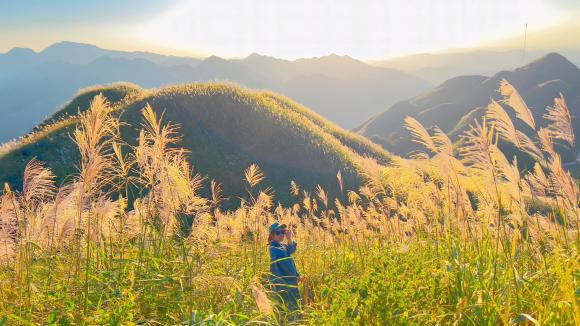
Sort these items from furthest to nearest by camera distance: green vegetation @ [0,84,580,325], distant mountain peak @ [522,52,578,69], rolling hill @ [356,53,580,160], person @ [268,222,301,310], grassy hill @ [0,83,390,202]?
distant mountain peak @ [522,52,578,69], rolling hill @ [356,53,580,160], grassy hill @ [0,83,390,202], person @ [268,222,301,310], green vegetation @ [0,84,580,325]

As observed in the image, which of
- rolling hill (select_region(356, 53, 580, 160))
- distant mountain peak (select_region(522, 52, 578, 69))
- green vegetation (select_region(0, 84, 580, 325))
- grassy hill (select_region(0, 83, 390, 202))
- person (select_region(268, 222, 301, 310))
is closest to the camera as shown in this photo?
green vegetation (select_region(0, 84, 580, 325))

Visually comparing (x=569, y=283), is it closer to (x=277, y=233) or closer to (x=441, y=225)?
(x=441, y=225)

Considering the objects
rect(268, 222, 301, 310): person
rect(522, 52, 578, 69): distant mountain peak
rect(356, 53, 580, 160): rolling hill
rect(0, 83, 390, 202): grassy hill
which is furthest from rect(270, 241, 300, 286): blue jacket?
rect(522, 52, 578, 69): distant mountain peak

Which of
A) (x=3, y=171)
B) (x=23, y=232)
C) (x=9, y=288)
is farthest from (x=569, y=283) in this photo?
(x=3, y=171)

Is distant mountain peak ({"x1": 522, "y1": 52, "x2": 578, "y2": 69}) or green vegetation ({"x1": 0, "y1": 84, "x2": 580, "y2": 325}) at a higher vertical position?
distant mountain peak ({"x1": 522, "y1": 52, "x2": 578, "y2": 69})

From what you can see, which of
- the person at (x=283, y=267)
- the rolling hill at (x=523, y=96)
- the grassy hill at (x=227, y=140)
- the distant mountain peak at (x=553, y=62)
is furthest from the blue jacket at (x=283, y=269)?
the distant mountain peak at (x=553, y=62)

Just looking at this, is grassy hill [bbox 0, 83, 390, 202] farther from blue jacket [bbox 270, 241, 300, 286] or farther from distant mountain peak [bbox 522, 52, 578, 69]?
distant mountain peak [bbox 522, 52, 578, 69]

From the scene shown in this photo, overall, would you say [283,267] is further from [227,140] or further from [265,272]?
[227,140]

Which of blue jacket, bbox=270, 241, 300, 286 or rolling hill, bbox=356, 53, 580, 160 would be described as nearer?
blue jacket, bbox=270, 241, 300, 286

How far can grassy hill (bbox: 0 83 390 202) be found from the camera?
30.5m

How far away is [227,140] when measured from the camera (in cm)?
3578

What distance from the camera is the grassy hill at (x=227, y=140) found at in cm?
3050

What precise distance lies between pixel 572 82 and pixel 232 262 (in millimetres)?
189614

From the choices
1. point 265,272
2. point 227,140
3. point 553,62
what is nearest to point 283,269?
point 265,272
